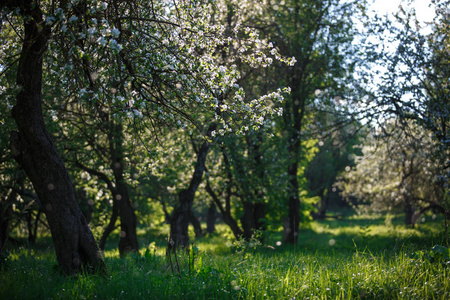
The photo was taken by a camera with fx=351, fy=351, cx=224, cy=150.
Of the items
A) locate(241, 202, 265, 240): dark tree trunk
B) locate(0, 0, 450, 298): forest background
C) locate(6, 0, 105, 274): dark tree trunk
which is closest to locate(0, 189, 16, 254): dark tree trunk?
locate(0, 0, 450, 298): forest background

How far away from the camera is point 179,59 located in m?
6.42

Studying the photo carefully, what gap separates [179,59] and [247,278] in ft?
13.0

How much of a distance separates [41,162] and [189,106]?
427 cm

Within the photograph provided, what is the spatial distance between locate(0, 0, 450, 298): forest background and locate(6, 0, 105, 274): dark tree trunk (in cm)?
2

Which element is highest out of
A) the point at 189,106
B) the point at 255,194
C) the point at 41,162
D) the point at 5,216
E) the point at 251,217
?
the point at 189,106

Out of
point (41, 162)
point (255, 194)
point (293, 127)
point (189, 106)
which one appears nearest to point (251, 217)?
point (255, 194)

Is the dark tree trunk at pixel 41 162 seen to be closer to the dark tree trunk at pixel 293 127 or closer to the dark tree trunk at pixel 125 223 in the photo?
the dark tree trunk at pixel 125 223

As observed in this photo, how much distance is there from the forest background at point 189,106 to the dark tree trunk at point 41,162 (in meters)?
0.02

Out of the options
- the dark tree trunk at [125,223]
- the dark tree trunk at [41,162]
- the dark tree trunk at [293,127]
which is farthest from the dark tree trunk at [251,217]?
the dark tree trunk at [41,162]

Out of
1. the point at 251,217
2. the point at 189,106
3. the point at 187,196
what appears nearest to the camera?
the point at 189,106

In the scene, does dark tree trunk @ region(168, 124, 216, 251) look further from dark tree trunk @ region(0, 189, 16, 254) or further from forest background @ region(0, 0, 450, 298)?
dark tree trunk @ region(0, 189, 16, 254)

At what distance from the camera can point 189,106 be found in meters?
9.44

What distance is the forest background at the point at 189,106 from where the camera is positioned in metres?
6.08

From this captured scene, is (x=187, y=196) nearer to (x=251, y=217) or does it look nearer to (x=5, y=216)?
(x=251, y=217)
